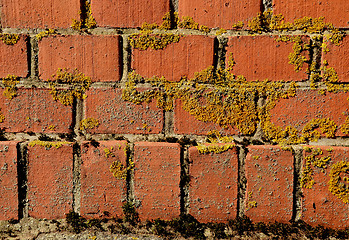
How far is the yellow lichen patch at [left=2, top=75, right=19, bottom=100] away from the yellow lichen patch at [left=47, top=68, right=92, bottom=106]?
0.10 metres

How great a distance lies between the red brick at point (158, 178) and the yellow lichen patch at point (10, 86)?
0.41 m

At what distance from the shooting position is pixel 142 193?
781mm

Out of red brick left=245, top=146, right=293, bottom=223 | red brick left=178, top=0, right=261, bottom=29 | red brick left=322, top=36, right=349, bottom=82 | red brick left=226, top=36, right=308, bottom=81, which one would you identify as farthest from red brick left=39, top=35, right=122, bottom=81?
red brick left=322, top=36, right=349, bottom=82

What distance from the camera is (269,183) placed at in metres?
0.77

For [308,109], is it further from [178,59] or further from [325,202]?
[178,59]

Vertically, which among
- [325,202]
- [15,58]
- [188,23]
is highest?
[188,23]

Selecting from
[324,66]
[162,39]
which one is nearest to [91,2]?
[162,39]

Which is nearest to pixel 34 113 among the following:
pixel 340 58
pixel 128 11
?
pixel 128 11

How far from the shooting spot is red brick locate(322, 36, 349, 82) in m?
0.74

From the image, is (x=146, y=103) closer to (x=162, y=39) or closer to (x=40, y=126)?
(x=162, y=39)

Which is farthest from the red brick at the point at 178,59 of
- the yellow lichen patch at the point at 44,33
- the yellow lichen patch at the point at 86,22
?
the yellow lichen patch at the point at 44,33

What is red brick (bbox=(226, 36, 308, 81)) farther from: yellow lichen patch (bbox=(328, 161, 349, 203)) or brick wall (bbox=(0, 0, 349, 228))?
yellow lichen patch (bbox=(328, 161, 349, 203))

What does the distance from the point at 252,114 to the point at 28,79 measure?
0.69 metres

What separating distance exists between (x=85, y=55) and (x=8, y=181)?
453 mm
